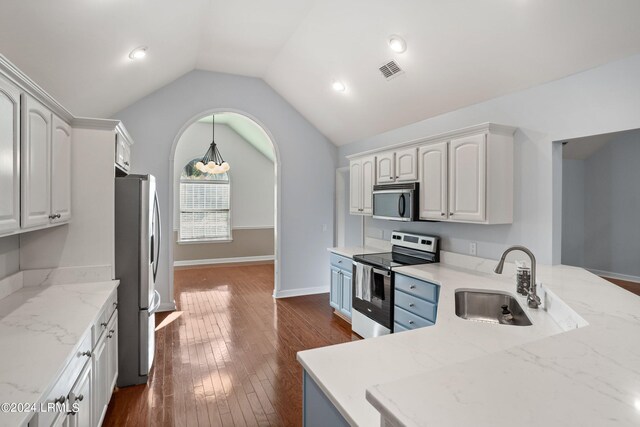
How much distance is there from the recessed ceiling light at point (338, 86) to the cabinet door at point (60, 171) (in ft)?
9.16

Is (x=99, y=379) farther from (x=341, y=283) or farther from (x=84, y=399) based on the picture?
(x=341, y=283)

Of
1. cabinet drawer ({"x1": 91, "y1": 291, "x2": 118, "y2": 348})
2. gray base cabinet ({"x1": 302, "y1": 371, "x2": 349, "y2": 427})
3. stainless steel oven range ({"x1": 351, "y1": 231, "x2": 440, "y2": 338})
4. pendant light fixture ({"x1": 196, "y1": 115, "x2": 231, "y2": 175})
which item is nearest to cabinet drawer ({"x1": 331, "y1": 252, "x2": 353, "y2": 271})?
stainless steel oven range ({"x1": 351, "y1": 231, "x2": 440, "y2": 338})

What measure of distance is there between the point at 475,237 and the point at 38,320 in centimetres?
327

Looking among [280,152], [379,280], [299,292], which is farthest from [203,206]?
[379,280]

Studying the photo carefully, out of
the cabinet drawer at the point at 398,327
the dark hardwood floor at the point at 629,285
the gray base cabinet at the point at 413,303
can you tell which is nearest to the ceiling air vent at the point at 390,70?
the gray base cabinet at the point at 413,303

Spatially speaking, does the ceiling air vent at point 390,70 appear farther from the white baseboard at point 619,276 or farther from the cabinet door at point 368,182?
the white baseboard at point 619,276

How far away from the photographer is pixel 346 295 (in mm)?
4156

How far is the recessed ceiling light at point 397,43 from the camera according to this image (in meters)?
3.04

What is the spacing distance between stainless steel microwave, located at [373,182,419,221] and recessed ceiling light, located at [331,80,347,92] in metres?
1.26

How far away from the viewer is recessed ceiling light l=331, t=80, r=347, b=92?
4.17 meters

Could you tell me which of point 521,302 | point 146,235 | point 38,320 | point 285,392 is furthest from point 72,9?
point 521,302

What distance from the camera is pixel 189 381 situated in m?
2.89

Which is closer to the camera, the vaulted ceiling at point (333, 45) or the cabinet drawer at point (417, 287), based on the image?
the vaulted ceiling at point (333, 45)

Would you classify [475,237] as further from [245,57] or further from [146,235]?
[245,57]
